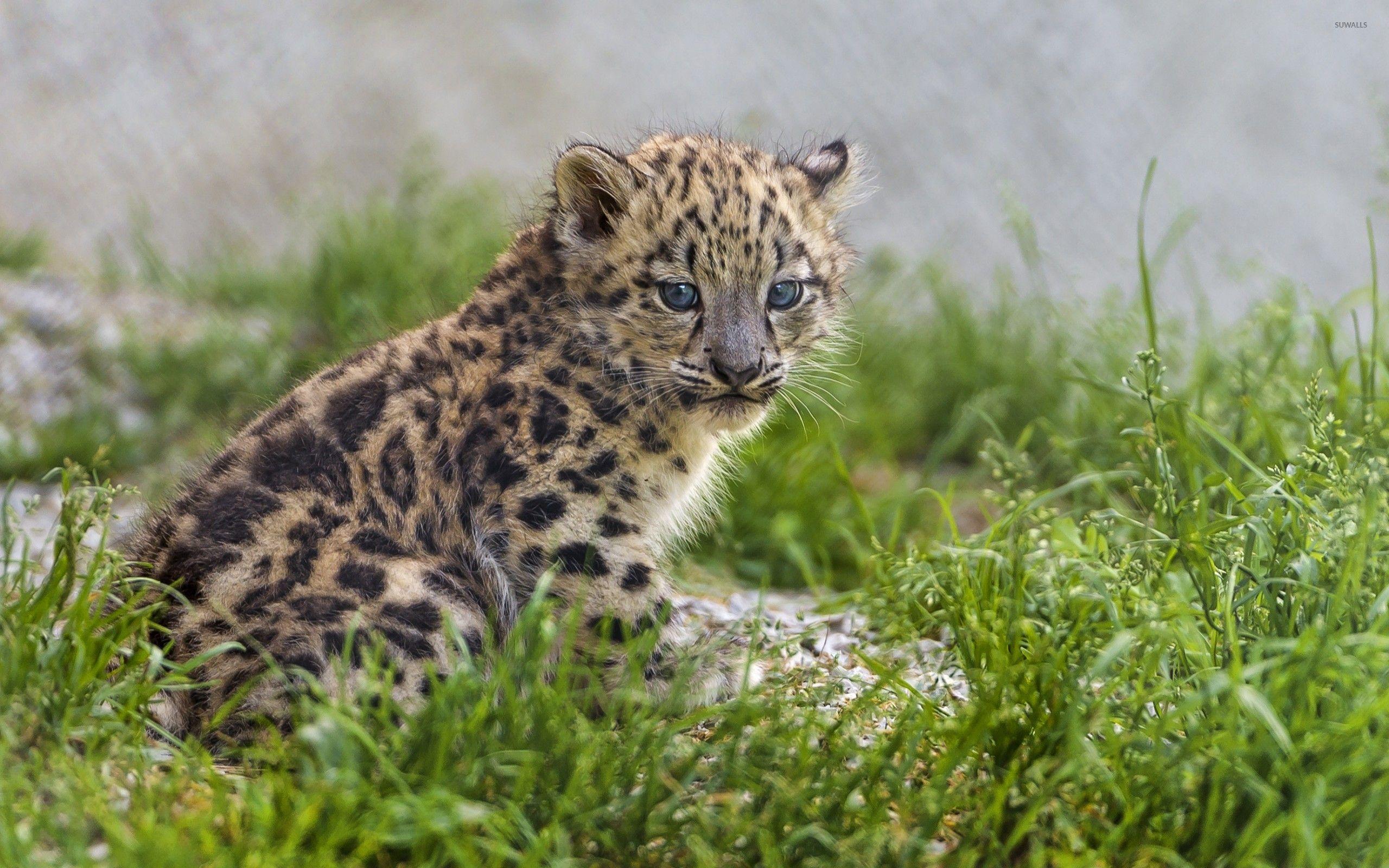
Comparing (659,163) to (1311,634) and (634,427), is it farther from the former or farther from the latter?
(1311,634)

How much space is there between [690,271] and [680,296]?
0.33 ft

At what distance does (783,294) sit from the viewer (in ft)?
15.4

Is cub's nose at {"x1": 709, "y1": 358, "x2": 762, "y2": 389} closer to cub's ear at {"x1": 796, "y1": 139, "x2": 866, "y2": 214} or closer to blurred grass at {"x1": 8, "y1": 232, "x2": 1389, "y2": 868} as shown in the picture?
blurred grass at {"x1": 8, "y1": 232, "x2": 1389, "y2": 868}

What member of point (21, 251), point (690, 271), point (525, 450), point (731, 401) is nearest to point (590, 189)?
point (690, 271)

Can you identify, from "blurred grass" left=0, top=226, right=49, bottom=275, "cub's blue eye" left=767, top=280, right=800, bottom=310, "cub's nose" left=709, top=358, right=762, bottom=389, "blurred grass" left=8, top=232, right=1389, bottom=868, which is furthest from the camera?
"blurred grass" left=0, top=226, right=49, bottom=275

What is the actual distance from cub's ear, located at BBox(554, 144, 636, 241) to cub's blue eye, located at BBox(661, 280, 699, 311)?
37 centimetres

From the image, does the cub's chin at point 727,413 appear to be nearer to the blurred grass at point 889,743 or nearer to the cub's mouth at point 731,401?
the cub's mouth at point 731,401

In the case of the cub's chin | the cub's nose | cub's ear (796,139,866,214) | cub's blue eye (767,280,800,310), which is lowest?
the cub's chin

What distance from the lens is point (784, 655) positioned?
15.0 ft

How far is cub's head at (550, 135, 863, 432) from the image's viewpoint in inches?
176

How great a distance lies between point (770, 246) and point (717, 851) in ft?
7.61

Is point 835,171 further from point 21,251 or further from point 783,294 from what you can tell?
point 21,251

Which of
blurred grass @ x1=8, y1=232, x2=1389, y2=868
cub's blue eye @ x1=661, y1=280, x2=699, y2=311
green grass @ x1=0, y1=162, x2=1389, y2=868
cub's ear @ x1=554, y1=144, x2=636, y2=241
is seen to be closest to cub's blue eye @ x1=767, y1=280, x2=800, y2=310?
cub's blue eye @ x1=661, y1=280, x2=699, y2=311

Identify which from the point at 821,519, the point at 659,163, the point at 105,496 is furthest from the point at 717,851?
the point at 821,519
